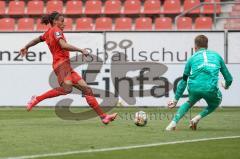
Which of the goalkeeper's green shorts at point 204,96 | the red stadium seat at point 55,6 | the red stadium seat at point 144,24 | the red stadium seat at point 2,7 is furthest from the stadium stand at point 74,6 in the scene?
the goalkeeper's green shorts at point 204,96

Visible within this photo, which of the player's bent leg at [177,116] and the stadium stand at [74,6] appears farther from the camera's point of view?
the stadium stand at [74,6]

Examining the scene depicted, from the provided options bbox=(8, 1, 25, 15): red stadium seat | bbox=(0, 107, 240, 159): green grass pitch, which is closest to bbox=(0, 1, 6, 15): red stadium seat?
bbox=(8, 1, 25, 15): red stadium seat

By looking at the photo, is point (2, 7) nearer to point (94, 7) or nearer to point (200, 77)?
point (94, 7)

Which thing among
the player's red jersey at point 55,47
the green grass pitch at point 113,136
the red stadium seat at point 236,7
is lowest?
the green grass pitch at point 113,136

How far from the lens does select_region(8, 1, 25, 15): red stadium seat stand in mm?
26359

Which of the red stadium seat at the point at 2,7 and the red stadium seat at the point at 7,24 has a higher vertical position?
the red stadium seat at the point at 2,7

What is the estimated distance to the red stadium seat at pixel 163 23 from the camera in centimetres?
2436

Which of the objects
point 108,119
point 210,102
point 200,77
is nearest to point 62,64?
point 108,119

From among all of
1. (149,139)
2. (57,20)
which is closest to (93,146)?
(149,139)

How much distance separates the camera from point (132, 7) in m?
26.0

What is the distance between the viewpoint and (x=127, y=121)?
1459cm

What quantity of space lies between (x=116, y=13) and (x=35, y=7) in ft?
9.64

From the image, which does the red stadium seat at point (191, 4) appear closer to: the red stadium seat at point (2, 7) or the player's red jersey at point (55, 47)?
the red stadium seat at point (2, 7)

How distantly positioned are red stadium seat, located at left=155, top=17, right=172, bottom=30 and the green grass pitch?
8.40 metres
